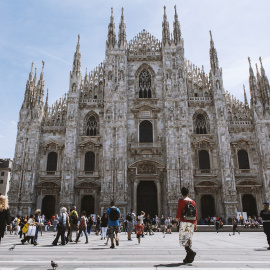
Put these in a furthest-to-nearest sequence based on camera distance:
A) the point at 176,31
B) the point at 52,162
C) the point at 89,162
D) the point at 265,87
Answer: the point at 176,31, the point at 265,87, the point at 52,162, the point at 89,162

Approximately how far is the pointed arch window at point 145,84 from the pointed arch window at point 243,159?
1111cm

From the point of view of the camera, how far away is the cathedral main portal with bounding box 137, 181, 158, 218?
1064 inches

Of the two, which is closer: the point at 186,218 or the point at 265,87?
the point at 186,218

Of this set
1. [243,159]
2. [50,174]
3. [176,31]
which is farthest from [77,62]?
[243,159]

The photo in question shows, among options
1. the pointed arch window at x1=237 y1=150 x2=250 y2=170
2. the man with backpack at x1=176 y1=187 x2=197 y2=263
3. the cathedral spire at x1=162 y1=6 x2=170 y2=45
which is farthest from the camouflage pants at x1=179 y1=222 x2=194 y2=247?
the cathedral spire at x1=162 y1=6 x2=170 y2=45

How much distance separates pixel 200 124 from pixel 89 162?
12166mm

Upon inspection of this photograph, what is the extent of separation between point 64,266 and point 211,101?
86.7 feet

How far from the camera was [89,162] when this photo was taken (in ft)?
93.0

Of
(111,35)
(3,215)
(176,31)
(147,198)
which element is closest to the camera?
(3,215)

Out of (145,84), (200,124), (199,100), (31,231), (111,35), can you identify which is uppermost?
(111,35)

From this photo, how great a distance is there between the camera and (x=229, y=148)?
27.2 metres

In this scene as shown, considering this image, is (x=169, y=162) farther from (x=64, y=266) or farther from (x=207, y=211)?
(x=64, y=266)

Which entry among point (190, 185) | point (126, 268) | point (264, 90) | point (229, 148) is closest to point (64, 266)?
point (126, 268)

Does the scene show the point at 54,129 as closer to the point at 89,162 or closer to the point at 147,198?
the point at 89,162
